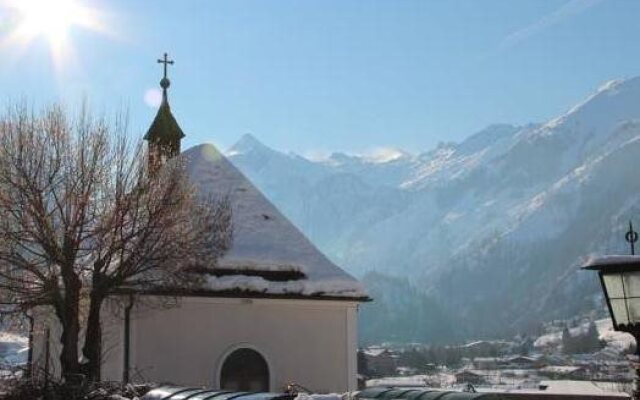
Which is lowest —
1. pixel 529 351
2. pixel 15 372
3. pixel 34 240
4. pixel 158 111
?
pixel 529 351

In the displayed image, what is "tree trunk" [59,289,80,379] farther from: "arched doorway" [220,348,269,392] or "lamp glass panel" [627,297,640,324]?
"lamp glass panel" [627,297,640,324]

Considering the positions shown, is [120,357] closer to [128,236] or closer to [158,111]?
[128,236]

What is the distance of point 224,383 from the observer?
2058 centimetres

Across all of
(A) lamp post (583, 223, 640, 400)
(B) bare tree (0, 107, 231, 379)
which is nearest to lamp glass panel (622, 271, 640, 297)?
(A) lamp post (583, 223, 640, 400)

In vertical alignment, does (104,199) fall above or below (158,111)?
below

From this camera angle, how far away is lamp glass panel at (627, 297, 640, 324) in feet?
25.4

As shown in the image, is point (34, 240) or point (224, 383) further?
point (224, 383)

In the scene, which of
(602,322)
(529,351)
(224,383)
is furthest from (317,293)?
(602,322)

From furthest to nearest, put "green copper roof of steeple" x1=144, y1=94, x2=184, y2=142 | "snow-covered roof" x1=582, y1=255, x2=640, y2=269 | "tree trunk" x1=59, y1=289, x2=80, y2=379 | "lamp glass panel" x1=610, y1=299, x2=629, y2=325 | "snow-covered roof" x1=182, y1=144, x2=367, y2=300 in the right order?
"green copper roof of steeple" x1=144, y1=94, x2=184, y2=142 → "snow-covered roof" x1=182, y1=144, x2=367, y2=300 → "tree trunk" x1=59, y1=289, x2=80, y2=379 → "lamp glass panel" x1=610, y1=299, x2=629, y2=325 → "snow-covered roof" x1=582, y1=255, x2=640, y2=269

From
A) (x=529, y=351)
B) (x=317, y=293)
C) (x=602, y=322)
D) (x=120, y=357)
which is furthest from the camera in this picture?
(x=602, y=322)

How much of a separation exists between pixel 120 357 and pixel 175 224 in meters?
4.68

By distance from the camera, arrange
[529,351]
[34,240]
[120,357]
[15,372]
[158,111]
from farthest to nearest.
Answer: [529,351] < [158,111] < [120,357] < [34,240] < [15,372]

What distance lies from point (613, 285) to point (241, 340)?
45.5 ft

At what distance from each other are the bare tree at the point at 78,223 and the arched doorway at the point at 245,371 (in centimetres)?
424
